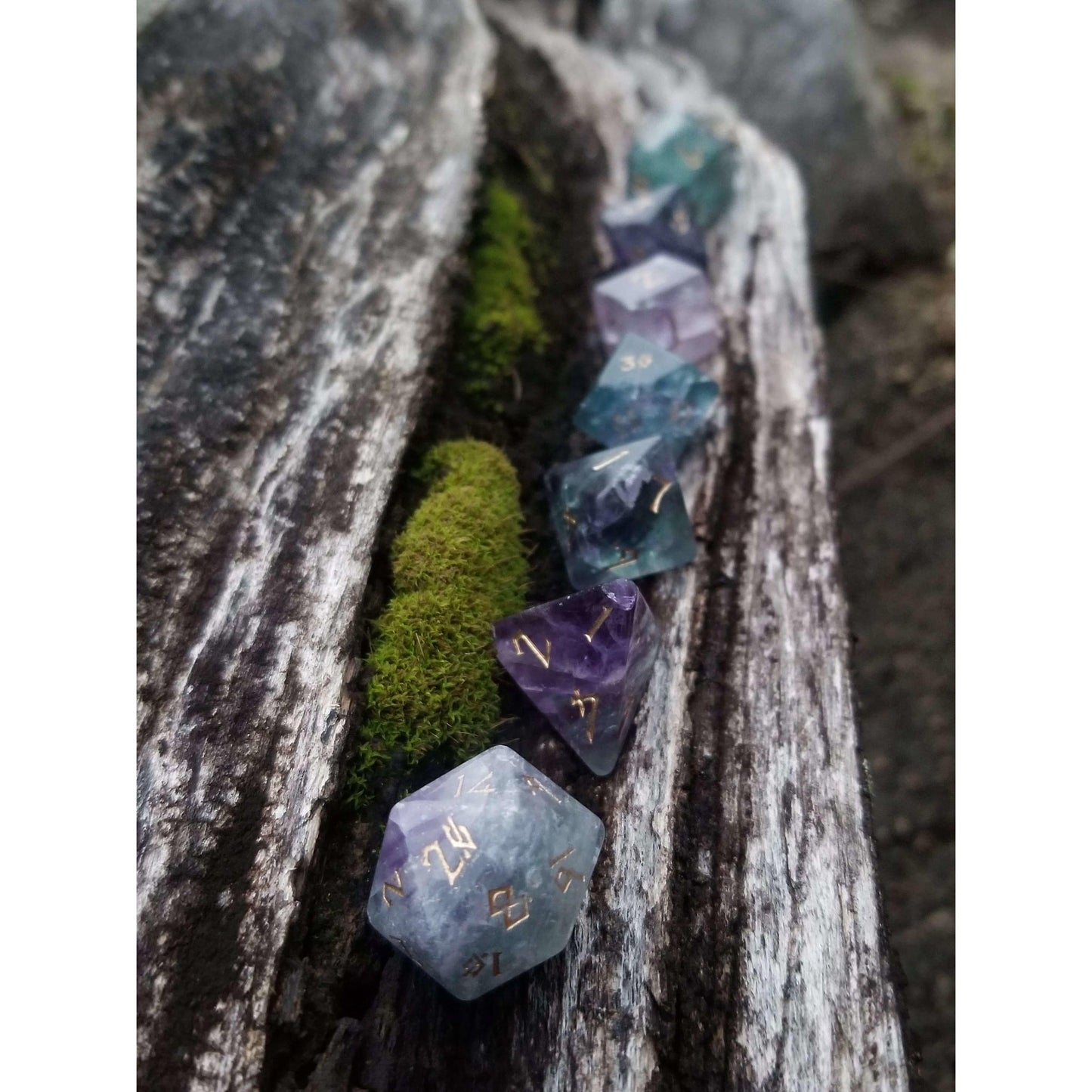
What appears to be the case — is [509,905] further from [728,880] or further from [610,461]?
[610,461]

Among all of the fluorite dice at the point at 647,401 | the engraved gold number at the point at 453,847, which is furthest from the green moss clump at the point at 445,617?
the fluorite dice at the point at 647,401

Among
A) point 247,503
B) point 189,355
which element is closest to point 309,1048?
point 247,503

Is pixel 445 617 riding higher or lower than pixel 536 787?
higher

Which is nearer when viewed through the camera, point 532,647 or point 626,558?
point 532,647

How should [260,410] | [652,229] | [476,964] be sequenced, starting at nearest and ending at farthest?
[476,964], [260,410], [652,229]

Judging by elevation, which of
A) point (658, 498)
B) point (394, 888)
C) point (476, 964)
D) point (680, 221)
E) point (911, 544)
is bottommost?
point (911, 544)

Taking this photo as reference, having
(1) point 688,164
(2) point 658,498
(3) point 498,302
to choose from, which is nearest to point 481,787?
(2) point 658,498

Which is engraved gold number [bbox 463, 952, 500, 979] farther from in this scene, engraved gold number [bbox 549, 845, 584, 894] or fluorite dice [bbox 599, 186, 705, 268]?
fluorite dice [bbox 599, 186, 705, 268]
